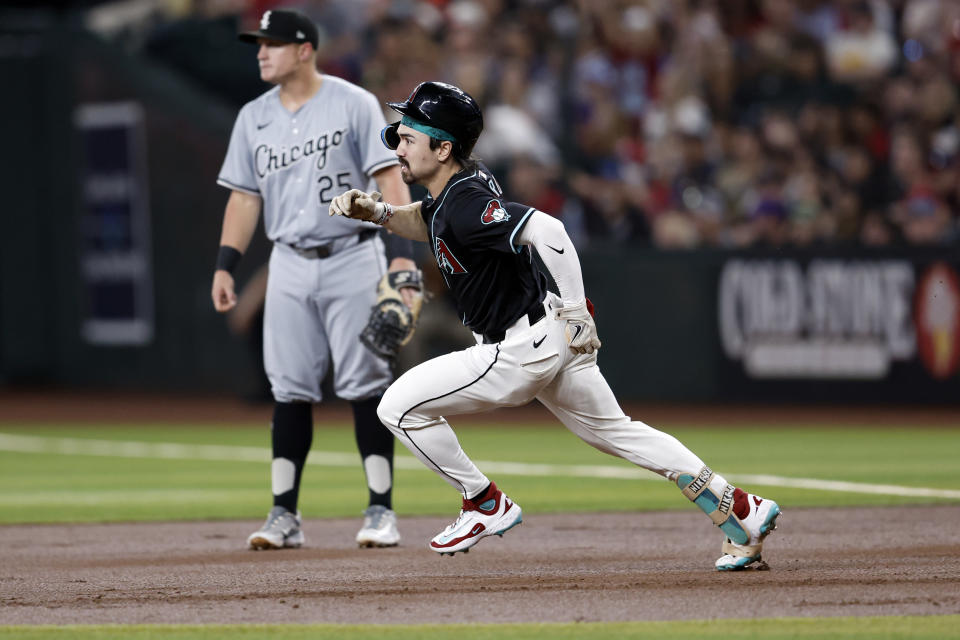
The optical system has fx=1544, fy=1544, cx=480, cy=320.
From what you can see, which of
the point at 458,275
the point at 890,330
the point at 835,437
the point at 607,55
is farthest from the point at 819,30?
the point at 458,275

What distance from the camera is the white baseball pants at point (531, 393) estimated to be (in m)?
5.98

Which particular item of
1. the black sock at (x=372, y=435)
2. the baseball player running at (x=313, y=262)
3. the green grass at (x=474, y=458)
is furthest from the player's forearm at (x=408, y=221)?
the green grass at (x=474, y=458)

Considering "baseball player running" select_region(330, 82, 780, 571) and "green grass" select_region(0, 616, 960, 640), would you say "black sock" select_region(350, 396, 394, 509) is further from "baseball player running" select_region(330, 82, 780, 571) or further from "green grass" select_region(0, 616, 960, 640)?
"green grass" select_region(0, 616, 960, 640)

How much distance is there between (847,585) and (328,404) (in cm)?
1259

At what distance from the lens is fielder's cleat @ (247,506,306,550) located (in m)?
7.17

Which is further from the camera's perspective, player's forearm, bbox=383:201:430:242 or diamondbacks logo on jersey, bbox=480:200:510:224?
player's forearm, bbox=383:201:430:242

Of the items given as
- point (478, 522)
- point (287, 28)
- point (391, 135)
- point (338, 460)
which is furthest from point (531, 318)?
point (338, 460)

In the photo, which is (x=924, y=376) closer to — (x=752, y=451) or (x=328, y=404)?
(x=752, y=451)

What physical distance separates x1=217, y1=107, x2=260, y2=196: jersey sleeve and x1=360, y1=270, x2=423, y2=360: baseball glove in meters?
0.98

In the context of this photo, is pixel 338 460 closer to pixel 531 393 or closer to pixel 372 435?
pixel 372 435

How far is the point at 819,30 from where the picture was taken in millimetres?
17500

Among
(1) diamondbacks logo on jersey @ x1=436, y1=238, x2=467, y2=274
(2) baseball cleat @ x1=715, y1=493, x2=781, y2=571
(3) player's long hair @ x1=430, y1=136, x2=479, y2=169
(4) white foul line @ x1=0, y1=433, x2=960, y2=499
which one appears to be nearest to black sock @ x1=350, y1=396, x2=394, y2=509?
(1) diamondbacks logo on jersey @ x1=436, y1=238, x2=467, y2=274

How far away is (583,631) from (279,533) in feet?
9.16

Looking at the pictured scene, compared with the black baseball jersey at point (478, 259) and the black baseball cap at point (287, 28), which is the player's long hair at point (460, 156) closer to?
the black baseball jersey at point (478, 259)
